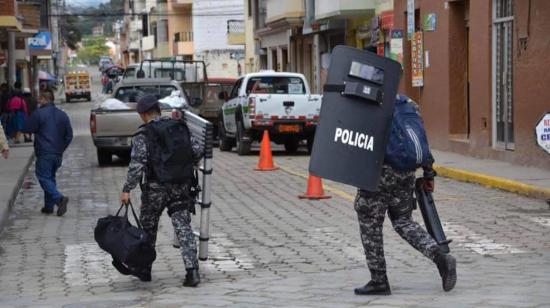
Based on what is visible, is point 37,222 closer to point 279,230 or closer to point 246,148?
point 279,230

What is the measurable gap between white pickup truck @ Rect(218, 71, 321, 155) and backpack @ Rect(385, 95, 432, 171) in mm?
14083

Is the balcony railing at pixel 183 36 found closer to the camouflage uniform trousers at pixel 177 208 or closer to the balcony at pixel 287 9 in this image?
the balcony at pixel 287 9

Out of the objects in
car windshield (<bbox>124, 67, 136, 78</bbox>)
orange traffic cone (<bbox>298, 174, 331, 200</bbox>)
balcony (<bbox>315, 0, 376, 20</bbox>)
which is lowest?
orange traffic cone (<bbox>298, 174, 331, 200</bbox>)

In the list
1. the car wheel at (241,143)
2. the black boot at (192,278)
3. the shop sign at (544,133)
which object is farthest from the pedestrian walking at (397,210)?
the car wheel at (241,143)

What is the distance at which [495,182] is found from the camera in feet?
54.5

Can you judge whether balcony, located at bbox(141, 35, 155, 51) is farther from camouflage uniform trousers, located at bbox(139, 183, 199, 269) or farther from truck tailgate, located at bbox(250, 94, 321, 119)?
camouflage uniform trousers, located at bbox(139, 183, 199, 269)

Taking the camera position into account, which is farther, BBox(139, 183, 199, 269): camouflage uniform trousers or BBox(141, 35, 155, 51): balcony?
BBox(141, 35, 155, 51): balcony

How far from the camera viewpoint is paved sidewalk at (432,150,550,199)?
1556 centimetres

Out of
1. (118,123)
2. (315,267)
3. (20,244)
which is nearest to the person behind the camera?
(315,267)

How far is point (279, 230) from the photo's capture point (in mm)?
12070

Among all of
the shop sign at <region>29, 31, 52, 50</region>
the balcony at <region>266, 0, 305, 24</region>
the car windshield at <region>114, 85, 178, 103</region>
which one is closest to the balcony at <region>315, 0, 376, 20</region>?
the car windshield at <region>114, 85, 178, 103</region>

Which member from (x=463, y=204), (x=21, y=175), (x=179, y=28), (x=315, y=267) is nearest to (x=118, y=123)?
(x=21, y=175)

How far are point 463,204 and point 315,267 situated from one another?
5.29 meters

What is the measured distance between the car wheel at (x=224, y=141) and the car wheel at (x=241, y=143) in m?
1.64
